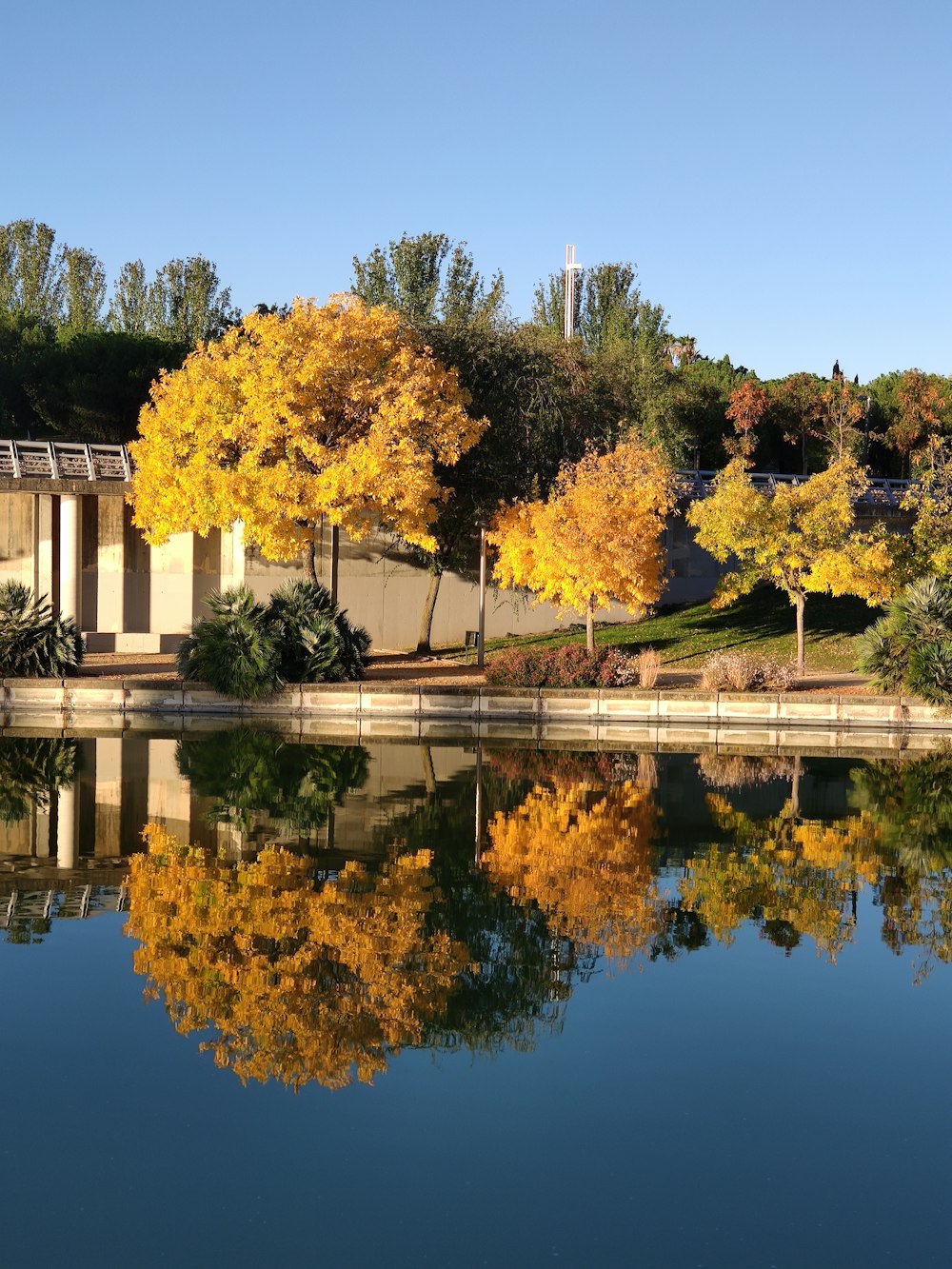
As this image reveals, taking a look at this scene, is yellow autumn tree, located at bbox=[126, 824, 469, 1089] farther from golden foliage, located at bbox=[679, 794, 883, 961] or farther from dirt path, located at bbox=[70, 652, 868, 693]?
dirt path, located at bbox=[70, 652, 868, 693]

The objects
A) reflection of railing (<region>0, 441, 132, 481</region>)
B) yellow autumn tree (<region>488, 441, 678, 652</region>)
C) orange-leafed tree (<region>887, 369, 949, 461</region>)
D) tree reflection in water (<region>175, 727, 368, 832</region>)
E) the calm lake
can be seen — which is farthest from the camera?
orange-leafed tree (<region>887, 369, 949, 461</region>)

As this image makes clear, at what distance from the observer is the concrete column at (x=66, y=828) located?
12.8 metres

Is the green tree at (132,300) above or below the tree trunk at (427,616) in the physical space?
above

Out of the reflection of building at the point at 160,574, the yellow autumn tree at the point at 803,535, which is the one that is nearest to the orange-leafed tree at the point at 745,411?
the reflection of building at the point at 160,574

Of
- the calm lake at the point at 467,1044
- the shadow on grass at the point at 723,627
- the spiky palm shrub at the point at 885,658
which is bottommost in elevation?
the calm lake at the point at 467,1044

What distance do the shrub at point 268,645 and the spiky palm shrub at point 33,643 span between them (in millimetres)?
2253

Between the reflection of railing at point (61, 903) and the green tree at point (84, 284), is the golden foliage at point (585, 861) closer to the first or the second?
the reflection of railing at point (61, 903)

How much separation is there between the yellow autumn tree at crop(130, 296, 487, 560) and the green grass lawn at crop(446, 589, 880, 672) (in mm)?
6086

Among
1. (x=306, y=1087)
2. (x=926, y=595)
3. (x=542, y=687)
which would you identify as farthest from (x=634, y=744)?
(x=306, y=1087)

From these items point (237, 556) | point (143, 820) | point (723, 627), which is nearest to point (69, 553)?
point (237, 556)

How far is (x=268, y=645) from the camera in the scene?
24.9 meters

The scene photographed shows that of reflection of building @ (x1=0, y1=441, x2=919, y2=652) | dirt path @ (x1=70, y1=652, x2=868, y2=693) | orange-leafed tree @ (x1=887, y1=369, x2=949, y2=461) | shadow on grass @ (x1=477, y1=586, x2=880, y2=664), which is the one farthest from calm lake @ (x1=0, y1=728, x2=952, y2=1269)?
orange-leafed tree @ (x1=887, y1=369, x2=949, y2=461)

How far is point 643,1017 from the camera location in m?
8.80

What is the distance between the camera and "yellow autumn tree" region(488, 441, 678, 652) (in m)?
27.8
